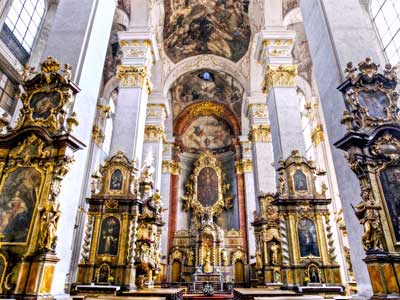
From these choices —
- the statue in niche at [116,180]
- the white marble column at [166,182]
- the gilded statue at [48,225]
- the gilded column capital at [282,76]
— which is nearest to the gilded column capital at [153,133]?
the white marble column at [166,182]

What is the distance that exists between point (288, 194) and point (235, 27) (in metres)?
10.0

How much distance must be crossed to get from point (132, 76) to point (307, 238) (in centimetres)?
682

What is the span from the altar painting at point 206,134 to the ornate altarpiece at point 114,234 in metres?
12.0

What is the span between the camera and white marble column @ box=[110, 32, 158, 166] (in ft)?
27.3

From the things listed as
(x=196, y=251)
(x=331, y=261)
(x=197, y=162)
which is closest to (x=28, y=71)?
(x=331, y=261)

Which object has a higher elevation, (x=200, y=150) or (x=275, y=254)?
(x=200, y=150)

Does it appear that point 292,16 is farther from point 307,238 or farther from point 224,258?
point 224,258

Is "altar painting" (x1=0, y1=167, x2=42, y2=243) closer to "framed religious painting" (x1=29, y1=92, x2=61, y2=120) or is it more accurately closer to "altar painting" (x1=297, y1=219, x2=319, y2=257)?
"framed religious painting" (x1=29, y1=92, x2=61, y2=120)

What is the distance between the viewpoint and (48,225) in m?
3.59

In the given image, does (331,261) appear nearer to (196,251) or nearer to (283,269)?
(283,269)

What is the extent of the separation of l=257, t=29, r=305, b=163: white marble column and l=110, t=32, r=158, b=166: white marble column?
3.88 metres

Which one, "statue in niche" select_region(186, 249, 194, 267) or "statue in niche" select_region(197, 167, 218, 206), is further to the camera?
"statue in niche" select_region(197, 167, 218, 206)

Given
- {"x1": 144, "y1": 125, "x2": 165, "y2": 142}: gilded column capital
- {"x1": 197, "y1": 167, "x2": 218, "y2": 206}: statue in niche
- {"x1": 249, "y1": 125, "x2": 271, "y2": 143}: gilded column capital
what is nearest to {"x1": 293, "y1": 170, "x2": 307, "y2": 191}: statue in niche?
{"x1": 249, "y1": 125, "x2": 271, "y2": 143}: gilded column capital

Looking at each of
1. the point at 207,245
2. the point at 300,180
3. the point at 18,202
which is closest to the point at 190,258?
the point at 207,245
